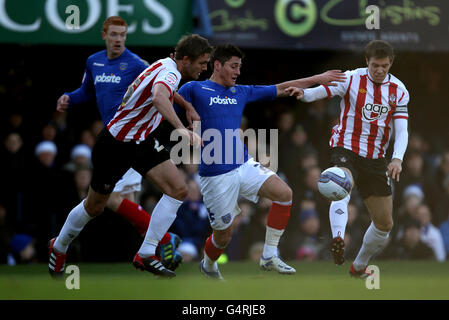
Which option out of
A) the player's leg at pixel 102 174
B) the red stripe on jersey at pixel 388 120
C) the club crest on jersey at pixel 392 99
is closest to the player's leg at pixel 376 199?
the red stripe on jersey at pixel 388 120

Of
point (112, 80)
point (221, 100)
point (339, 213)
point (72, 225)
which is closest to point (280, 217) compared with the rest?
point (339, 213)

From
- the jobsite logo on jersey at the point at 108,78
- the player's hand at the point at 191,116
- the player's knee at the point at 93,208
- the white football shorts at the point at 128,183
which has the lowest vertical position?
the player's knee at the point at 93,208

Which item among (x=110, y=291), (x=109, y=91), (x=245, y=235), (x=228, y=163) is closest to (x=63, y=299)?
(x=110, y=291)

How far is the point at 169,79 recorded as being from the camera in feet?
21.1

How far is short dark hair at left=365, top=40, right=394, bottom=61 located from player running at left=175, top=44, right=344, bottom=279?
2.29 feet

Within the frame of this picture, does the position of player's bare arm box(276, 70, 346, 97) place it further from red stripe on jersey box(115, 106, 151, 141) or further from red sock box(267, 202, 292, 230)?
red stripe on jersey box(115, 106, 151, 141)

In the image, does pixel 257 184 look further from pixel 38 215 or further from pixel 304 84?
pixel 38 215

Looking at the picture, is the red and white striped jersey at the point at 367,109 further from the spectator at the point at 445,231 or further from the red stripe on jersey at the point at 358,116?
the spectator at the point at 445,231

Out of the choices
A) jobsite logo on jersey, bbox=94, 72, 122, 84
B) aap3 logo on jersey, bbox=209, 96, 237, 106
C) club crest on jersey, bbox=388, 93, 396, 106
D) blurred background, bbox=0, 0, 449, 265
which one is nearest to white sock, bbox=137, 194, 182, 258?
aap3 logo on jersey, bbox=209, 96, 237, 106

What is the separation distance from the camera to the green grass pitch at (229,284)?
20.2 feet

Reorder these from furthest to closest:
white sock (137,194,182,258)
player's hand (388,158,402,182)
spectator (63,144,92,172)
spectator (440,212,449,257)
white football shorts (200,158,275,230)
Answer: spectator (440,212,449,257), spectator (63,144,92,172), white football shorts (200,158,275,230), white sock (137,194,182,258), player's hand (388,158,402,182)

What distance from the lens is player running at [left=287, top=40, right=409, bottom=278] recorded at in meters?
6.60

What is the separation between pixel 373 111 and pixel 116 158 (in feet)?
6.82

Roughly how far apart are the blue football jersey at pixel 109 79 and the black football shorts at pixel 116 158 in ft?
2.39
